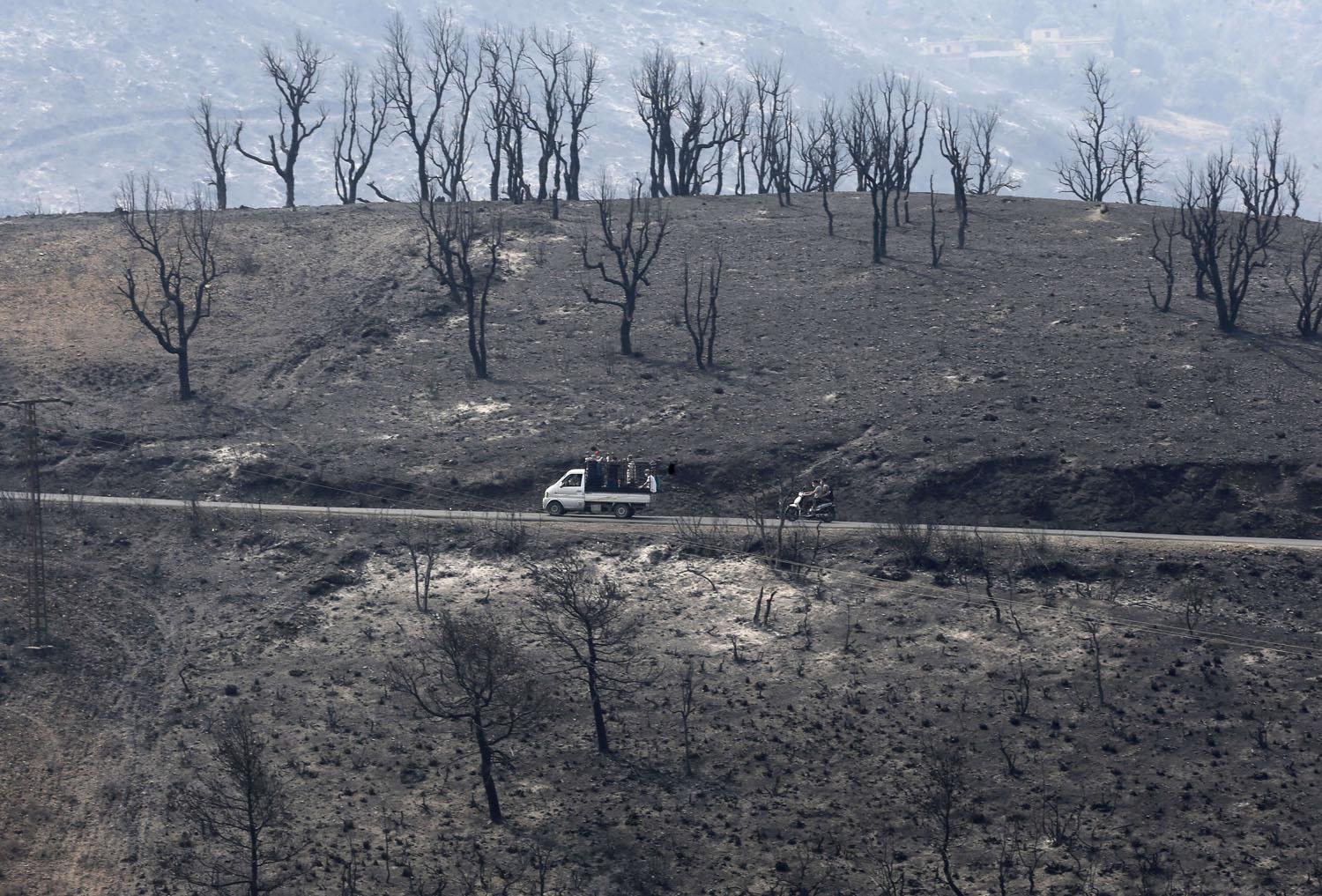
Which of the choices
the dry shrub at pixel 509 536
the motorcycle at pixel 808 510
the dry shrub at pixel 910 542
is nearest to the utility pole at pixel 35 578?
the dry shrub at pixel 509 536

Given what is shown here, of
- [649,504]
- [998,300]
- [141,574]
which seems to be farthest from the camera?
[998,300]

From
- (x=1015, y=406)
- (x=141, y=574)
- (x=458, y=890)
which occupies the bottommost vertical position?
(x=458, y=890)

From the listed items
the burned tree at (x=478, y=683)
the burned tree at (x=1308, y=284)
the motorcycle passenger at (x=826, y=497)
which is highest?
the burned tree at (x=1308, y=284)

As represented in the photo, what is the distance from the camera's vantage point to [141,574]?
6294cm

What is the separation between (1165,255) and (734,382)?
3093 cm

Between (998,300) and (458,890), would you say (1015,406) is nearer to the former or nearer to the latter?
(998,300)

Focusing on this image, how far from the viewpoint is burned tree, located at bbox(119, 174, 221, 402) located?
3145 inches

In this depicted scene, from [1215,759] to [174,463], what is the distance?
46.6 metres

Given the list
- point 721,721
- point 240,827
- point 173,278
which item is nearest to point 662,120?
point 173,278

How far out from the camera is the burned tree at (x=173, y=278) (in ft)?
262

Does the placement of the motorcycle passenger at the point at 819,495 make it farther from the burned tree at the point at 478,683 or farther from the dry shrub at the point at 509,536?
the burned tree at the point at 478,683

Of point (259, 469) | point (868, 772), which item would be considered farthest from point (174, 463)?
point (868, 772)

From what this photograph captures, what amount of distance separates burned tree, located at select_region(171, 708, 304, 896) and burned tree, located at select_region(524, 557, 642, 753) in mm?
10371

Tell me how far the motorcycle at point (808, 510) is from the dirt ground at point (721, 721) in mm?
2447
